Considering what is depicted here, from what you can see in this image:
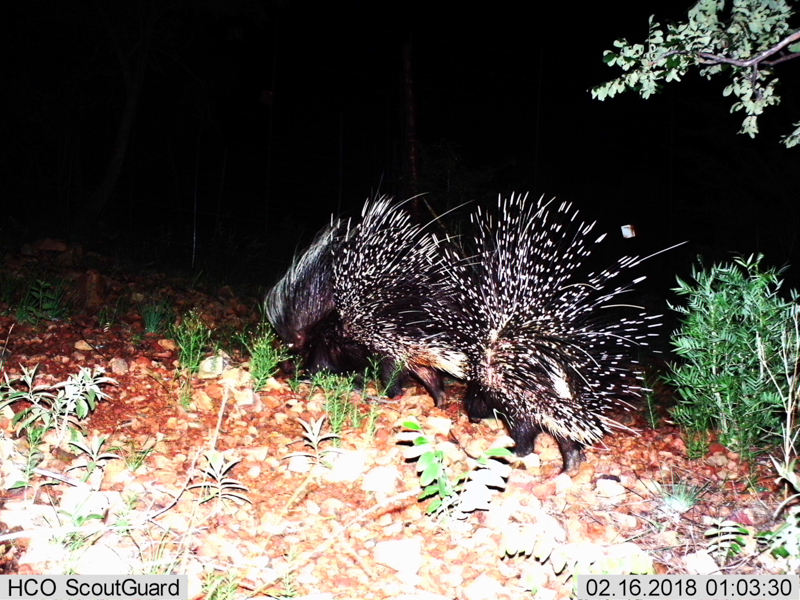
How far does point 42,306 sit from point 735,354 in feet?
13.4

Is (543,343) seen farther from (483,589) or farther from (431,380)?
(483,589)

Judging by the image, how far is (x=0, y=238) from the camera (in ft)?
21.1

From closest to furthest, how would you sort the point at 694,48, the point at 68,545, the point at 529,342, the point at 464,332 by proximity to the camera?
the point at 68,545, the point at 694,48, the point at 529,342, the point at 464,332

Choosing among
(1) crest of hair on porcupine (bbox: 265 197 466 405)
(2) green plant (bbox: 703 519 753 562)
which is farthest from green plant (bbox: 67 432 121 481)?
(2) green plant (bbox: 703 519 753 562)

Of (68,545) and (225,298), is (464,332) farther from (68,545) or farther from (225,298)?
(225,298)

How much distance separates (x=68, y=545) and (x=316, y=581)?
2.73 ft

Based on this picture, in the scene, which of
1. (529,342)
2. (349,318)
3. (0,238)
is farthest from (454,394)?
(0,238)

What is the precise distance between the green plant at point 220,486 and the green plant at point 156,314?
5.93 ft

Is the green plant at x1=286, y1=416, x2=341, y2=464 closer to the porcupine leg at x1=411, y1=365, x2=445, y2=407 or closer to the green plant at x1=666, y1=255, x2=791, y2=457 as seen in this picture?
the porcupine leg at x1=411, y1=365, x2=445, y2=407

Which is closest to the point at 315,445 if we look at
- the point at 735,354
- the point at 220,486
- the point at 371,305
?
the point at 220,486

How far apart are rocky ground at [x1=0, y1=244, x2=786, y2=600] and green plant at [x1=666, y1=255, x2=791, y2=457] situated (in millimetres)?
203

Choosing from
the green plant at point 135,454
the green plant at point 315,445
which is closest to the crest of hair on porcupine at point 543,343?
the green plant at point 315,445

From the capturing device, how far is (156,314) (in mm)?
4539

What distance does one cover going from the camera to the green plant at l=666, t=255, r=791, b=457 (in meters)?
3.62
